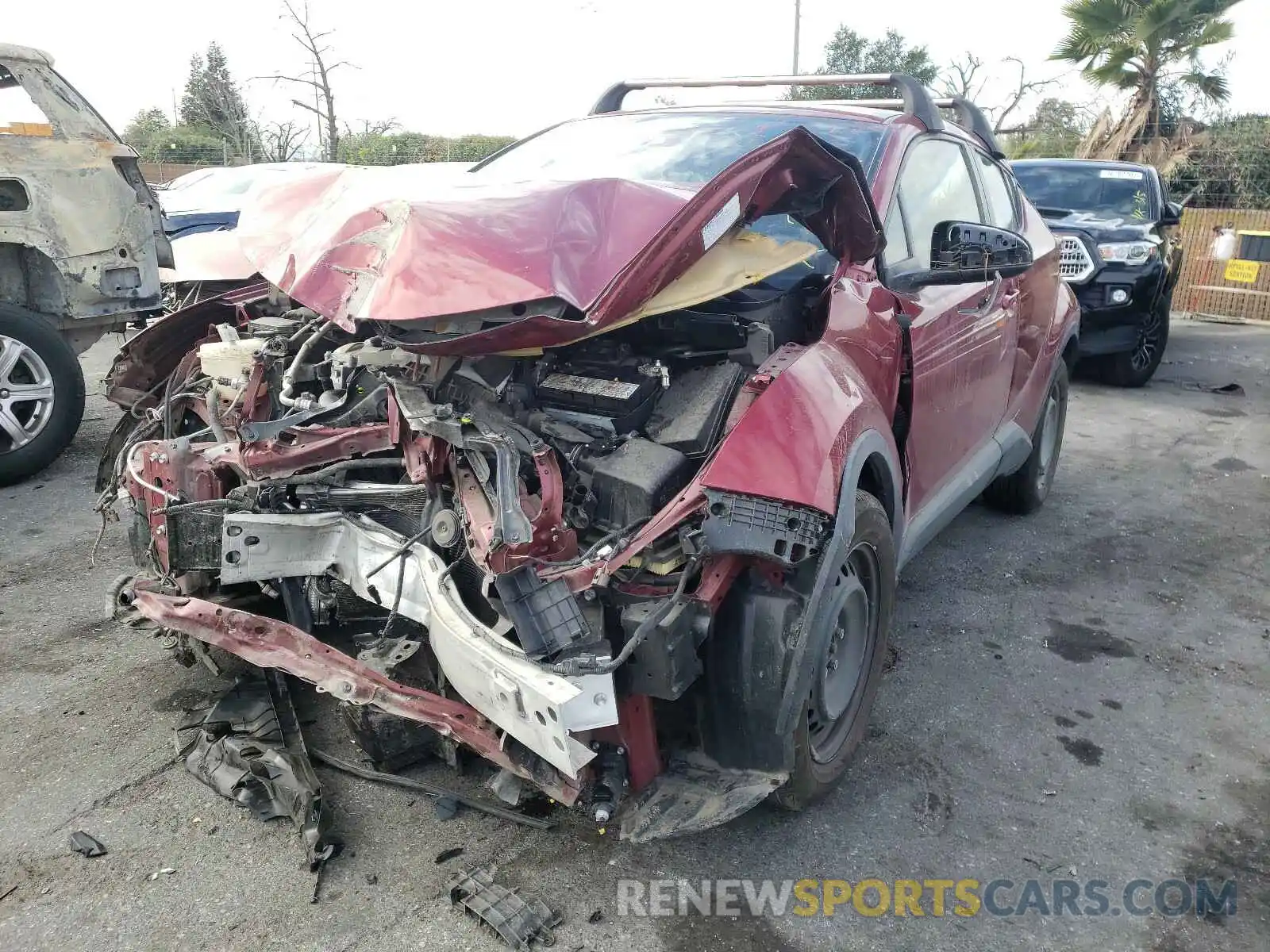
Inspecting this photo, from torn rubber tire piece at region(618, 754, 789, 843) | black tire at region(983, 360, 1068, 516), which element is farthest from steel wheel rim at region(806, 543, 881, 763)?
black tire at region(983, 360, 1068, 516)

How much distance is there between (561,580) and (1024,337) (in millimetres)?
3192

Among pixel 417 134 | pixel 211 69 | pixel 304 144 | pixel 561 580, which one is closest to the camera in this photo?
pixel 561 580

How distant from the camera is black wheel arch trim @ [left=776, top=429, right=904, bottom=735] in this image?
2.35 metres

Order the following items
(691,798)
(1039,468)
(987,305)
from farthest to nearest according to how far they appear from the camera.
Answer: (1039,468), (987,305), (691,798)

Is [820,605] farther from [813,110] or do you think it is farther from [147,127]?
[147,127]

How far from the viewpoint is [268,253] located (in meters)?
3.34

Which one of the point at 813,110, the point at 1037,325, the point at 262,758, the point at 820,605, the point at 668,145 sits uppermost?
the point at 813,110

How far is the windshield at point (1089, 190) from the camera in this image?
9.49m

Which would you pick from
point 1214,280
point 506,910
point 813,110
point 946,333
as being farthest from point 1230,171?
point 506,910

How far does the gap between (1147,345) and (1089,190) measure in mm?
1851

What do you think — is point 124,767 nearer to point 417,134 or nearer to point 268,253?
point 268,253

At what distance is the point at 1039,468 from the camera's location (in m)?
5.38

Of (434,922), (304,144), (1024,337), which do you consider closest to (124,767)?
(434,922)

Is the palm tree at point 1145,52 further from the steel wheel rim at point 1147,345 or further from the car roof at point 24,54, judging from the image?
the car roof at point 24,54
